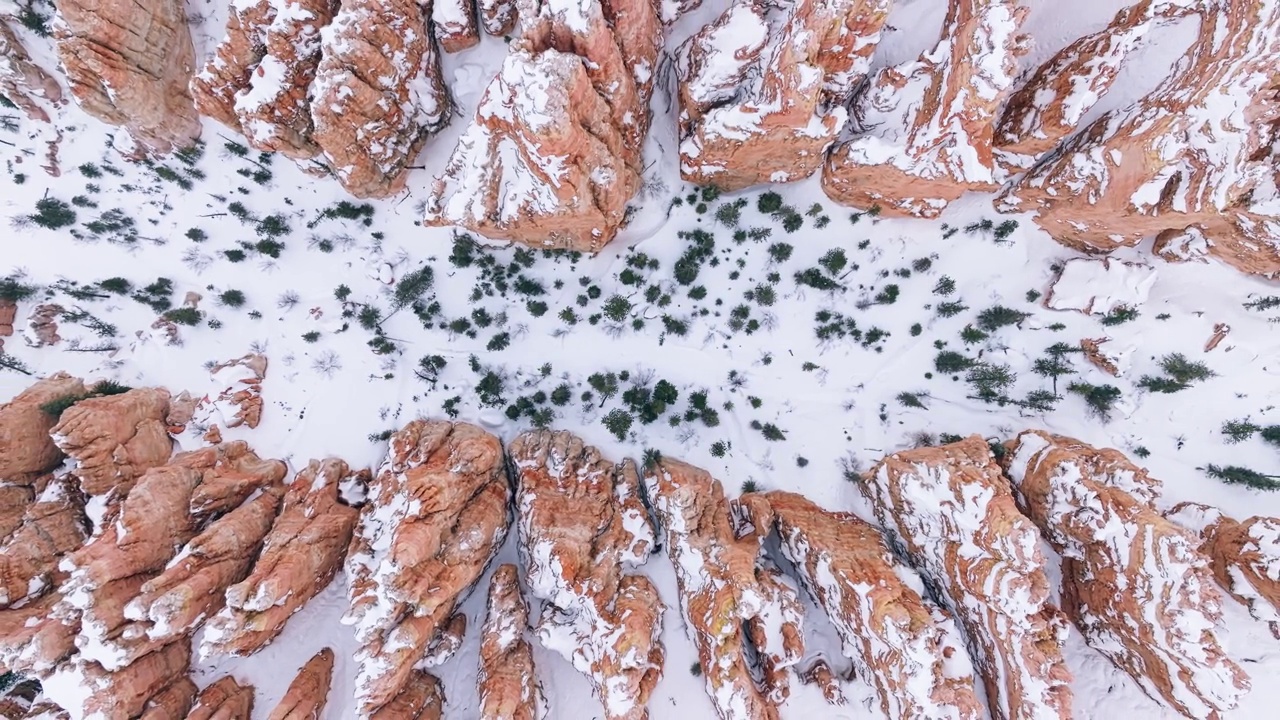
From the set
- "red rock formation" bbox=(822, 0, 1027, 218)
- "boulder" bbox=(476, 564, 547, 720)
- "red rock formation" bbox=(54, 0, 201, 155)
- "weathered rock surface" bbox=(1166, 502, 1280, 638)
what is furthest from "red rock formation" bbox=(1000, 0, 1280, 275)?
"red rock formation" bbox=(54, 0, 201, 155)

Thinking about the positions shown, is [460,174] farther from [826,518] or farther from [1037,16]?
[1037,16]

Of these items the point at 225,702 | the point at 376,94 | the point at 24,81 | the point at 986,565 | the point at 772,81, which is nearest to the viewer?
the point at 986,565

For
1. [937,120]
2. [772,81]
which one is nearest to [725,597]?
[772,81]

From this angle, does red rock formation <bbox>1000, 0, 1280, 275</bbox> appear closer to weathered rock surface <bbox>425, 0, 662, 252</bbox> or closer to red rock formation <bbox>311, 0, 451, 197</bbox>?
weathered rock surface <bbox>425, 0, 662, 252</bbox>

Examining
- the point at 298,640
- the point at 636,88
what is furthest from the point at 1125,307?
the point at 298,640

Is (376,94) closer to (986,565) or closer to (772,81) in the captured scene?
(772,81)

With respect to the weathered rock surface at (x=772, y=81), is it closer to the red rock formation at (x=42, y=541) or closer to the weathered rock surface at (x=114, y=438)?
the weathered rock surface at (x=114, y=438)

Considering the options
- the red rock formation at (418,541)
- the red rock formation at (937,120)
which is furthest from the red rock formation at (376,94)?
the red rock formation at (937,120)
